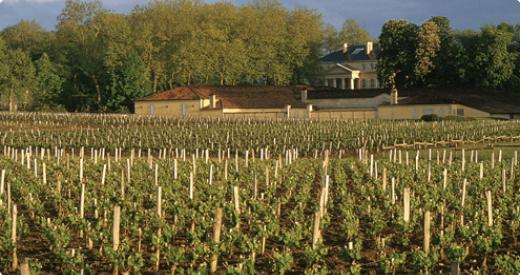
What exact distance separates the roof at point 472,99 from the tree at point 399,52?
4.53m

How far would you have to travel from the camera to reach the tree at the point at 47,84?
9400 cm

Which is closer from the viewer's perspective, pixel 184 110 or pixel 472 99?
pixel 472 99

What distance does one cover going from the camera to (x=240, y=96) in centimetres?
8394

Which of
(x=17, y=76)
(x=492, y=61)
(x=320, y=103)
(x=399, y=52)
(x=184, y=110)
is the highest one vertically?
(x=399, y=52)

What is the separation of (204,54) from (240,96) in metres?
11.0

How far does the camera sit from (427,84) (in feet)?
268

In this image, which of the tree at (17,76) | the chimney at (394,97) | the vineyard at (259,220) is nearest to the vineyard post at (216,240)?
the vineyard at (259,220)

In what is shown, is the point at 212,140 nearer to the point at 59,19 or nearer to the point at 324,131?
the point at 324,131

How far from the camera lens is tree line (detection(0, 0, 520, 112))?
80.1 m

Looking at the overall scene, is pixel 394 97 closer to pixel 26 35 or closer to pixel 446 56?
pixel 446 56

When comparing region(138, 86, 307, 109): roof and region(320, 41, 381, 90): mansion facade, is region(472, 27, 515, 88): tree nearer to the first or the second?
region(138, 86, 307, 109): roof

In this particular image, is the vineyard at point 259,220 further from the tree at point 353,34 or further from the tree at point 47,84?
the tree at point 353,34

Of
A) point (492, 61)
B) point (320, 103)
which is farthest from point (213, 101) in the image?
point (492, 61)

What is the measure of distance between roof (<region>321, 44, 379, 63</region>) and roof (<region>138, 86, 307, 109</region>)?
32437mm
